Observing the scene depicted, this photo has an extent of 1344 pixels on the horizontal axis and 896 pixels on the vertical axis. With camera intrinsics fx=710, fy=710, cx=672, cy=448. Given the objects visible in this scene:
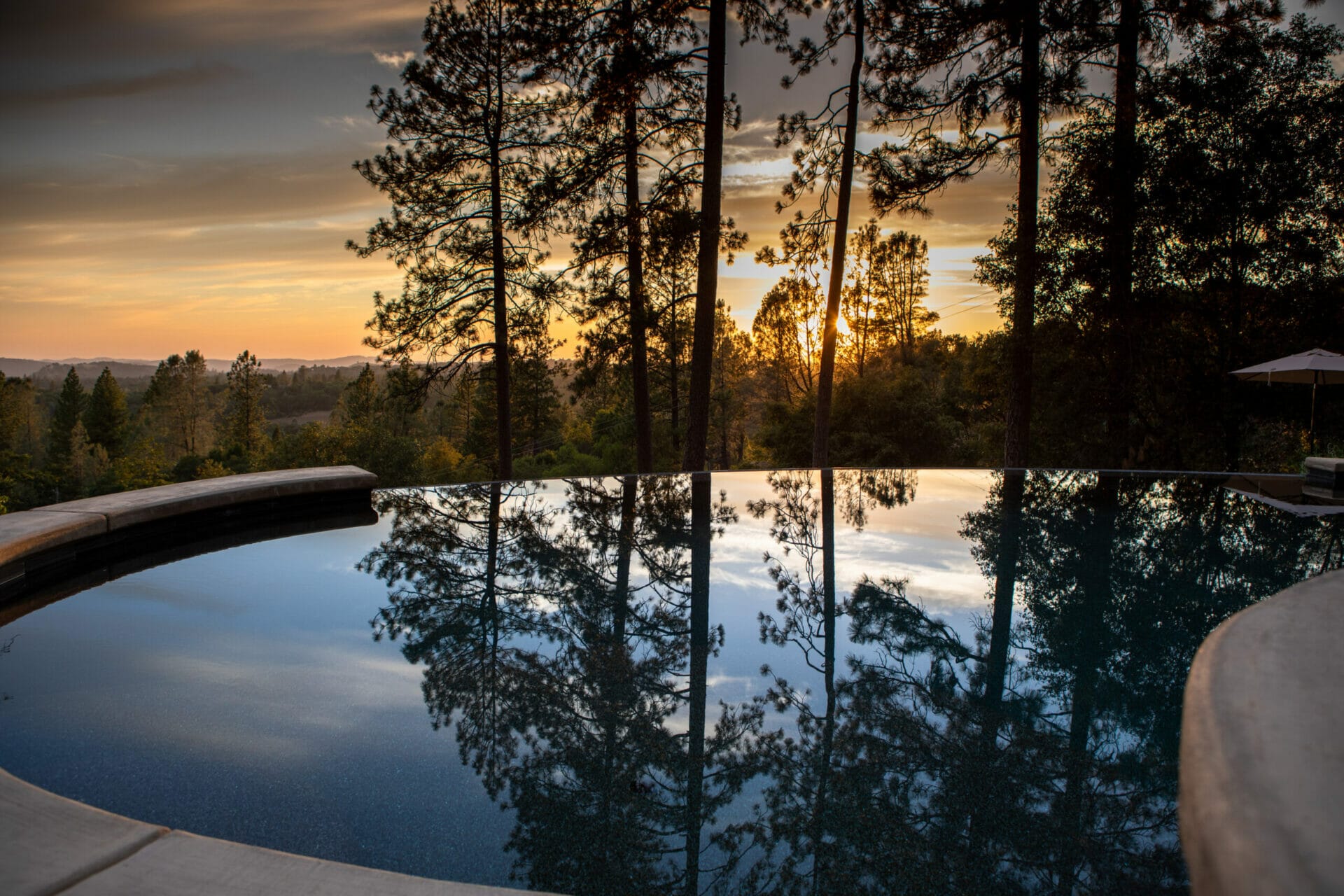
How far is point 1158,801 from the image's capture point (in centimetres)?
170

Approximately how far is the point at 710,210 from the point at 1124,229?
605 cm

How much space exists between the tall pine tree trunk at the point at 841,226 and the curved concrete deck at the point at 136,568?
8.80 metres

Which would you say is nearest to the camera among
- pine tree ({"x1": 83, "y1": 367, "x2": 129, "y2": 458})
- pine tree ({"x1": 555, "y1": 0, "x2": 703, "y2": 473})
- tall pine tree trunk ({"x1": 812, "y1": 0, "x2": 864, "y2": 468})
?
pine tree ({"x1": 555, "y1": 0, "x2": 703, "y2": 473})

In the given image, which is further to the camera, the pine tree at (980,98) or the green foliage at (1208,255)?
the green foliage at (1208,255)

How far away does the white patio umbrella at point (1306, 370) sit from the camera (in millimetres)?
8609

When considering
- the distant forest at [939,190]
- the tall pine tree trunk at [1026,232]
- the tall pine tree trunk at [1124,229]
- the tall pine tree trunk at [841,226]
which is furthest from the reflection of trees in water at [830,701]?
the tall pine tree trunk at [841,226]

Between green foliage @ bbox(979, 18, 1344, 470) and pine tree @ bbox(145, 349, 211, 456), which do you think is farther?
pine tree @ bbox(145, 349, 211, 456)

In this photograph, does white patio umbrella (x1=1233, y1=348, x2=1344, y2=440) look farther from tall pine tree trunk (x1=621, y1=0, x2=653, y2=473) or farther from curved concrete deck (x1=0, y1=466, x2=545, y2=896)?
curved concrete deck (x1=0, y1=466, x2=545, y2=896)

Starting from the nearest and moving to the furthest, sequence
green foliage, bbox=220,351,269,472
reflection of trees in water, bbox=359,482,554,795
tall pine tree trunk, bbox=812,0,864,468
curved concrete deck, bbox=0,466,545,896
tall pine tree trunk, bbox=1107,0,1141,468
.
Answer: curved concrete deck, bbox=0,466,545,896
reflection of trees in water, bbox=359,482,554,795
tall pine tree trunk, bbox=1107,0,1141,468
tall pine tree trunk, bbox=812,0,864,468
green foliage, bbox=220,351,269,472

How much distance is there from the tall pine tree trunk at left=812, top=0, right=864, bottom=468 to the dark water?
8143mm

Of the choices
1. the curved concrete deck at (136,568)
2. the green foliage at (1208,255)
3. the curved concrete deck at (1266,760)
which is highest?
the green foliage at (1208,255)

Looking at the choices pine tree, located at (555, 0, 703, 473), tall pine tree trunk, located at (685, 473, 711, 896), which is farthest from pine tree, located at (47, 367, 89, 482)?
tall pine tree trunk, located at (685, 473, 711, 896)

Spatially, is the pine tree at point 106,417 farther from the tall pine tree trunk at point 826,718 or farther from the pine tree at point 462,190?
the tall pine tree trunk at point 826,718

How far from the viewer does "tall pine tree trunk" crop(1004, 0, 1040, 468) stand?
9.22 m
